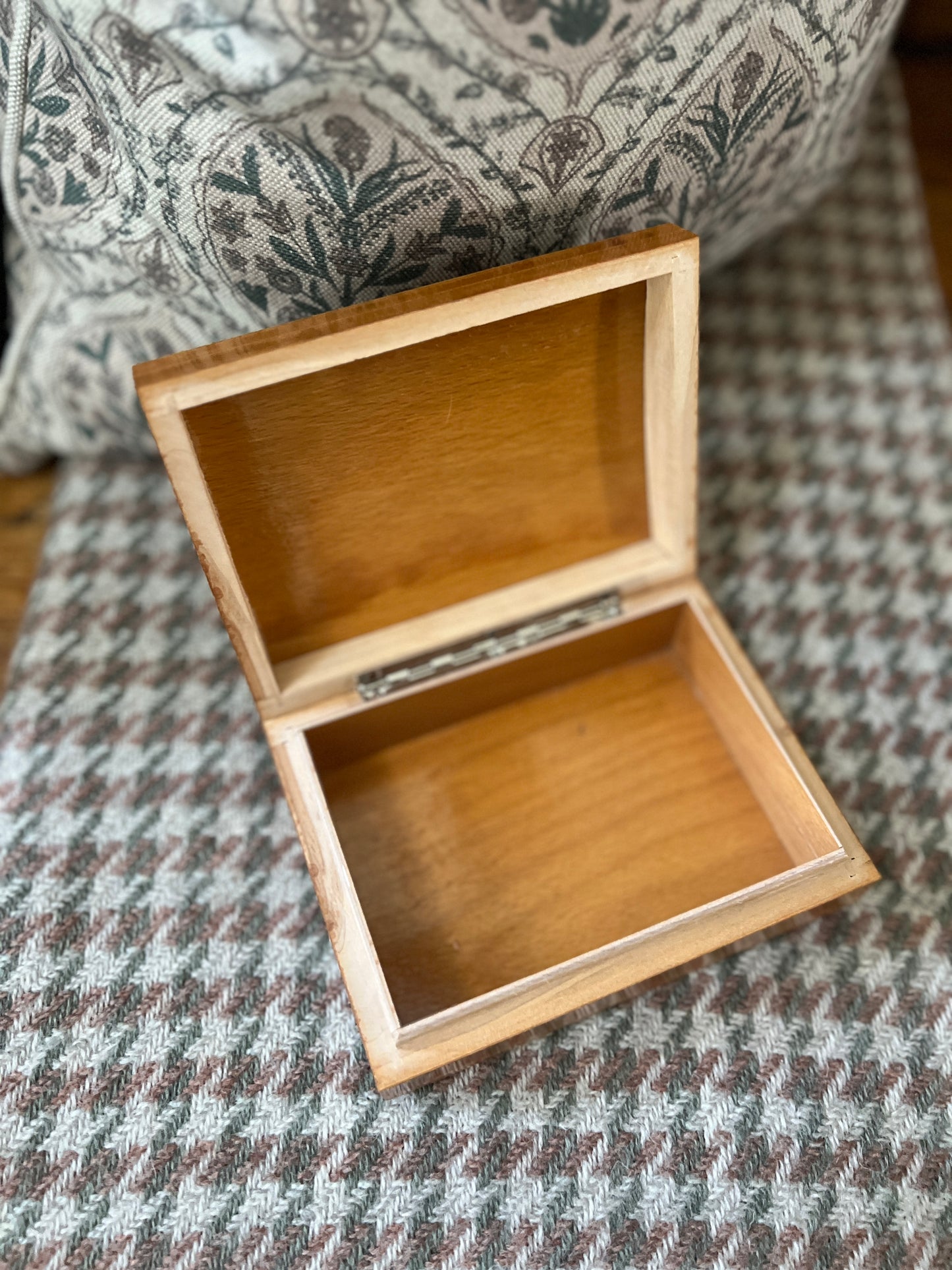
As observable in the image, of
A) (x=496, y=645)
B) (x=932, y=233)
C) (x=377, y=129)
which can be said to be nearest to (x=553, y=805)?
(x=496, y=645)

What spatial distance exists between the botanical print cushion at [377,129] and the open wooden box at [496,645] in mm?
62

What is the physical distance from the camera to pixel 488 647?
2.48 feet

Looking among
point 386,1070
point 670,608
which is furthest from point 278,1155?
point 670,608

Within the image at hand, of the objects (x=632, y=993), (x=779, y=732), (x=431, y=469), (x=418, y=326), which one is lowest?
(x=632, y=993)

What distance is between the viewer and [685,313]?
2.12ft

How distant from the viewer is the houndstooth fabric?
2.12ft

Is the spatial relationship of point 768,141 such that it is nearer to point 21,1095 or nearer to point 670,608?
point 670,608

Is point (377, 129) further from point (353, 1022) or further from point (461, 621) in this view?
point (353, 1022)

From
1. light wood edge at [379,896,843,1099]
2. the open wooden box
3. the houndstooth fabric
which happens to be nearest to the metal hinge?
the open wooden box

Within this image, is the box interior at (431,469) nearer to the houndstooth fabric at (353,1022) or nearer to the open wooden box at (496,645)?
the open wooden box at (496,645)

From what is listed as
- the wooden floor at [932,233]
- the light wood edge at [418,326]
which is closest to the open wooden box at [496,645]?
the light wood edge at [418,326]

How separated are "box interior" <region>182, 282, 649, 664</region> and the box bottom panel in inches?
4.3

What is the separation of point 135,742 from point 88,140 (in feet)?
1.38

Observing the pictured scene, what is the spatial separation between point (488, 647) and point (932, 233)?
2.42 ft
